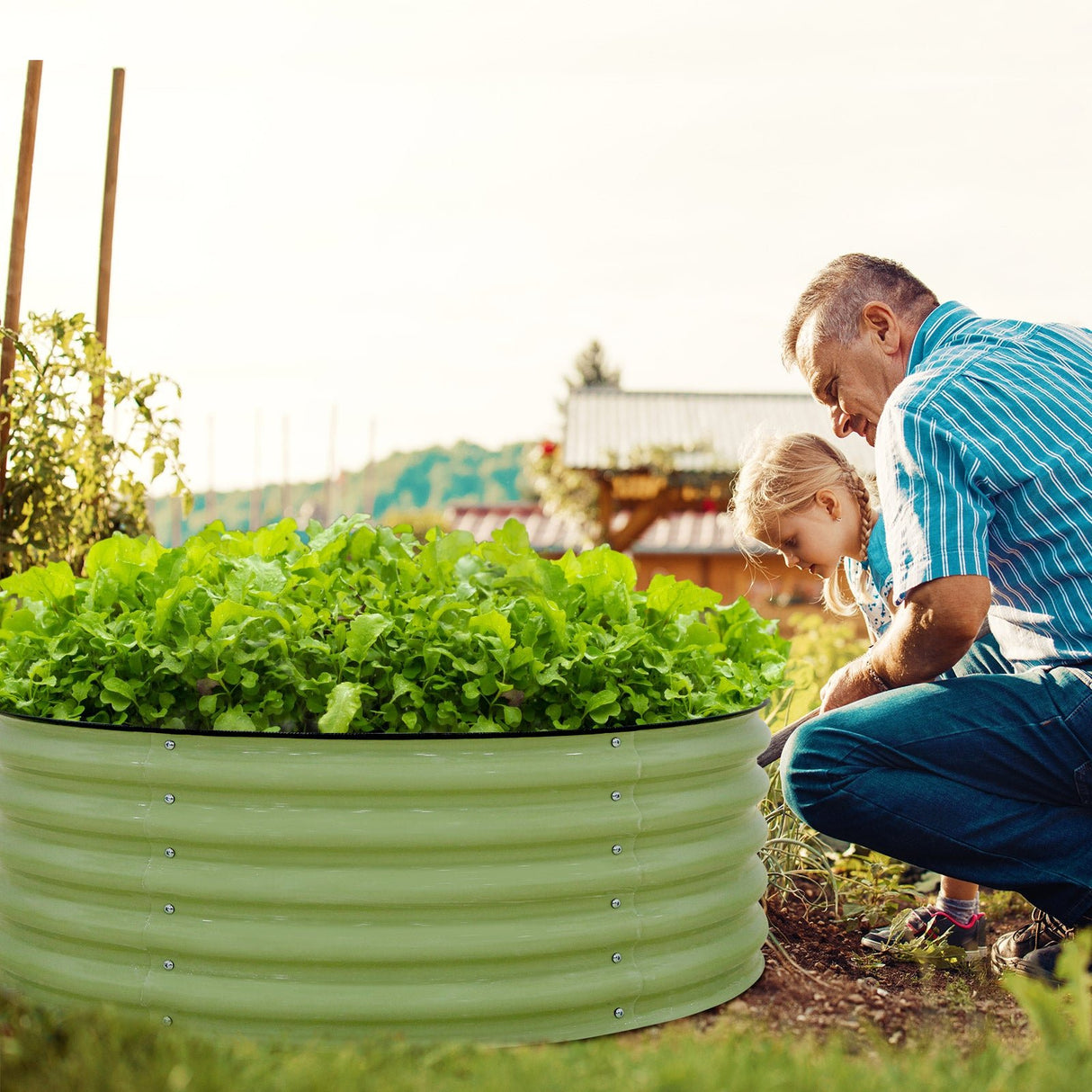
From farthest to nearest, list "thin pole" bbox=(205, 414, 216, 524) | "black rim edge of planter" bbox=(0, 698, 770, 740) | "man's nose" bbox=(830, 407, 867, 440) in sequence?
"thin pole" bbox=(205, 414, 216, 524), "man's nose" bbox=(830, 407, 867, 440), "black rim edge of planter" bbox=(0, 698, 770, 740)

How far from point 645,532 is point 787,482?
35.1ft

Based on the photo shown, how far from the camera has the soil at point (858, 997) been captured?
2.19 metres

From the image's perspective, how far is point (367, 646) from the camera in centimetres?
210

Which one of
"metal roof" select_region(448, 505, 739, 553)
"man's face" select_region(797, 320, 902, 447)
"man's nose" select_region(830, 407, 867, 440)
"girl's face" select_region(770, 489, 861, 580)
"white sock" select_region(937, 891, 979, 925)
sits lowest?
"white sock" select_region(937, 891, 979, 925)

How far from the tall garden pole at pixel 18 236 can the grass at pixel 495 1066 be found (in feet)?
8.16

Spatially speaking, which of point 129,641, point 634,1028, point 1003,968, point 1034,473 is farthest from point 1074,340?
point 129,641

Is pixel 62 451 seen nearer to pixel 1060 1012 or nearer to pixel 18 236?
pixel 18 236

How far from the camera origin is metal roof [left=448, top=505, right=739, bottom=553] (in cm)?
1534

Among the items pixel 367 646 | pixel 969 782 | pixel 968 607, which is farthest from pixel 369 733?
pixel 969 782

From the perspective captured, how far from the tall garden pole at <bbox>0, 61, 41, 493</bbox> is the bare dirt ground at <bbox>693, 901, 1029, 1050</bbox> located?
268 cm

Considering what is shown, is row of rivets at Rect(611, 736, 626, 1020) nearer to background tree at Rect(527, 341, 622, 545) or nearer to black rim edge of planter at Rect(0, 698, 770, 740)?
black rim edge of planter at Rect(0, 698, 770, 740)

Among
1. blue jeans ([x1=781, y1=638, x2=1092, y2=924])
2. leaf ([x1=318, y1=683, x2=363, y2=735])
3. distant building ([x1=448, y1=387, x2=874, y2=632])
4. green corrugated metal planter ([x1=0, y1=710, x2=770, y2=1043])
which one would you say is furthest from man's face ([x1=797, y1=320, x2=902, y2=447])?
distant building ([x1=448, y1=387, x2=874, y2=632])

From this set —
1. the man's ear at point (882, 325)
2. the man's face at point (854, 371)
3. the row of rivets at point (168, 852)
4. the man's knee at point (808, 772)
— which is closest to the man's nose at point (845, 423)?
the man's face at point (854, 371)

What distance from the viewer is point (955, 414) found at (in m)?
2.25
